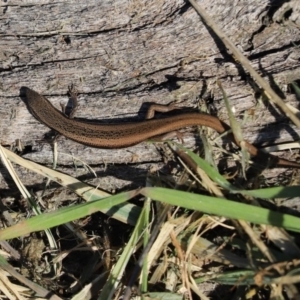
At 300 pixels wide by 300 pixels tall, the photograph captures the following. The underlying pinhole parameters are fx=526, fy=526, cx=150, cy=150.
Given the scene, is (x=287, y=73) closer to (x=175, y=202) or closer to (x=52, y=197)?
(x=175, y=202)

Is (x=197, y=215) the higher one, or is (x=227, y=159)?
(x=227, y=159)

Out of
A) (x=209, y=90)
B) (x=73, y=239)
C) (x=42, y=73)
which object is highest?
(x=42, y=73)

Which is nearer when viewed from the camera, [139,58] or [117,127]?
[139,58]

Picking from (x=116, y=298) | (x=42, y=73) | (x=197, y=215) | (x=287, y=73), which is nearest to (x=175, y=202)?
(x=197, y=215)

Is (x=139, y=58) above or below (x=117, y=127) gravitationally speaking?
above
